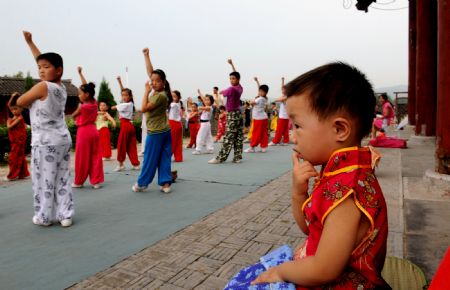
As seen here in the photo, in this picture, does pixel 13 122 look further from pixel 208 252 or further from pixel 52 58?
pixel 208 252

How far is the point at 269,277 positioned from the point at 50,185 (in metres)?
3.11

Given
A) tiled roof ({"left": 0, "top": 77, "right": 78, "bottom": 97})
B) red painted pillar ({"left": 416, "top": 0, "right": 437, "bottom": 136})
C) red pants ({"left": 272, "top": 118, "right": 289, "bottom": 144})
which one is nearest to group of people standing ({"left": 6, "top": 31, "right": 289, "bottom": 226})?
red pants ({"left": 272, "top": 118, "right": 289, "bottom": 144})

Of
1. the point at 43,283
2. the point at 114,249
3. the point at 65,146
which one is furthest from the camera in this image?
the point at 65,146

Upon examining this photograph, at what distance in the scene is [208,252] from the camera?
282 cm

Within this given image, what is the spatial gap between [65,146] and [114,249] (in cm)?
139

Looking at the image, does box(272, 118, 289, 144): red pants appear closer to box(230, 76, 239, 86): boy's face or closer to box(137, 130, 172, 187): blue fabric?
box(230, 76, 239, 86): boy's face

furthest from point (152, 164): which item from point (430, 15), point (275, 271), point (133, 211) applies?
point (430, 15)

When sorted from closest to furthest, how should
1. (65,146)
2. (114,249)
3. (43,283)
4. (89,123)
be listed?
(43,283)
(114,249)
(65,146)
(89,123)

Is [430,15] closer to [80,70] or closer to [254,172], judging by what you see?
[254,172]

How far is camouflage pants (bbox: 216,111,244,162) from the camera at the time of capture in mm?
7879

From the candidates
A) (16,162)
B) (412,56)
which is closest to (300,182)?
(16,162)

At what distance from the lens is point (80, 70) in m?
5.77

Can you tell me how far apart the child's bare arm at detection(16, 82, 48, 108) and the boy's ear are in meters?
3.14

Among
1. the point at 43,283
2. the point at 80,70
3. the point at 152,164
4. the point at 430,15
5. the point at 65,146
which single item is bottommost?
the point at 43,283
